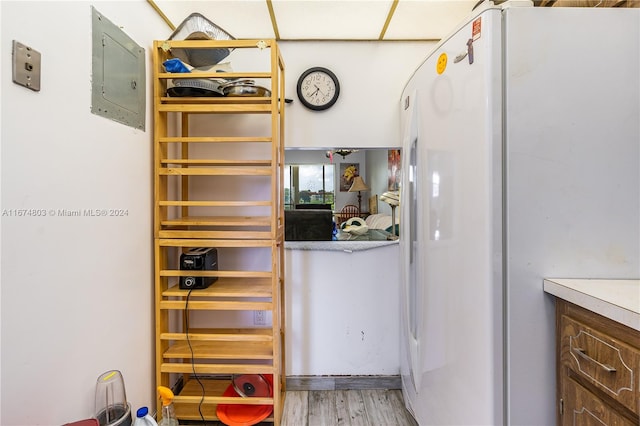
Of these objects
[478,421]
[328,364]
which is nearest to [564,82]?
[478,421]

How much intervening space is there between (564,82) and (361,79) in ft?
3.65

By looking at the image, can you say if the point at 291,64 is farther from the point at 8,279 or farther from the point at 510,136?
Result: the point at 8,279

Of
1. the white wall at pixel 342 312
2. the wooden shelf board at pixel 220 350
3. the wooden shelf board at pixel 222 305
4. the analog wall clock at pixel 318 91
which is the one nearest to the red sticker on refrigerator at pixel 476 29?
the analog wall clock at pixel 318 91

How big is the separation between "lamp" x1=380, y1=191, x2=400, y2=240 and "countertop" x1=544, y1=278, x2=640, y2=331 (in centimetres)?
98

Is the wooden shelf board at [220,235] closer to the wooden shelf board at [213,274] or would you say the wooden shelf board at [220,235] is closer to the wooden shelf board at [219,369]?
the wooden shelf board at [213,274]

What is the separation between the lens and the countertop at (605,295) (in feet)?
2.02

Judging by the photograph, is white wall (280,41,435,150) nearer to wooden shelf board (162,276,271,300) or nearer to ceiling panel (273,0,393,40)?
ceiling panel (273,0,393,40)

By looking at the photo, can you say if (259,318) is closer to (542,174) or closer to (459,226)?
(459,226)

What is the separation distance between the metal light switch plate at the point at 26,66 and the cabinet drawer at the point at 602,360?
1607mm

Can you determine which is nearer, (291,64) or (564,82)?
(564,82)

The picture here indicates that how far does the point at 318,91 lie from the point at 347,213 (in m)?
0.79

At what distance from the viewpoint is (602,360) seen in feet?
2.22

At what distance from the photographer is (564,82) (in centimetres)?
83

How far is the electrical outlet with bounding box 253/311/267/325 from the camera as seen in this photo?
1.75 meters
